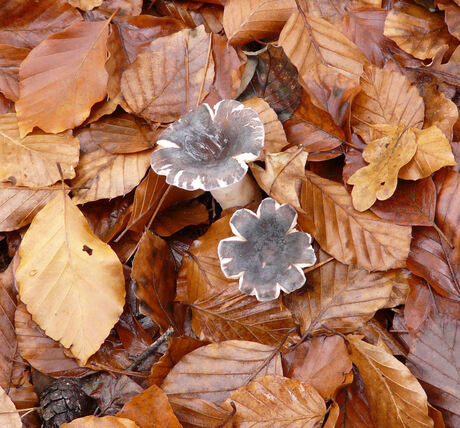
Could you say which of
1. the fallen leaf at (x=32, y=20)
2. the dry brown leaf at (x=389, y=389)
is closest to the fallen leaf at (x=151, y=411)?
the dry brown leaf at (x=389, y=389)

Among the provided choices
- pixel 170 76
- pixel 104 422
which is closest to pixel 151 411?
pixel 104 422

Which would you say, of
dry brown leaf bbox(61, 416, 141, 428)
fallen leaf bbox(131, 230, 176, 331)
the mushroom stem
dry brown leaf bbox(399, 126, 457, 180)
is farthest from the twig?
dry brown leaf bbox(399, 126, 457, 180)

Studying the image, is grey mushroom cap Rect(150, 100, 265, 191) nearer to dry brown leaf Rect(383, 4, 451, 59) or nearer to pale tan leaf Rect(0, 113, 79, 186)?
pale tan leaf Rect(0, 113, 79, 186)

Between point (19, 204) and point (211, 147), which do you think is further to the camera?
point (19, 204)

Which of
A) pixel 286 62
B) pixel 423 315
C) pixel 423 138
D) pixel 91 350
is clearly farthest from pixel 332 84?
pixel 91 350

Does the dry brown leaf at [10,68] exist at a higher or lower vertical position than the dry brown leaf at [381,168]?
higher

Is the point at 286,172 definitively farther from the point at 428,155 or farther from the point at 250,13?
the point at 250,13

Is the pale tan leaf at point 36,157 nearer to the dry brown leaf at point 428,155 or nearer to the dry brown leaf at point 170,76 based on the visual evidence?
the dry brown leaf at point 170,76
